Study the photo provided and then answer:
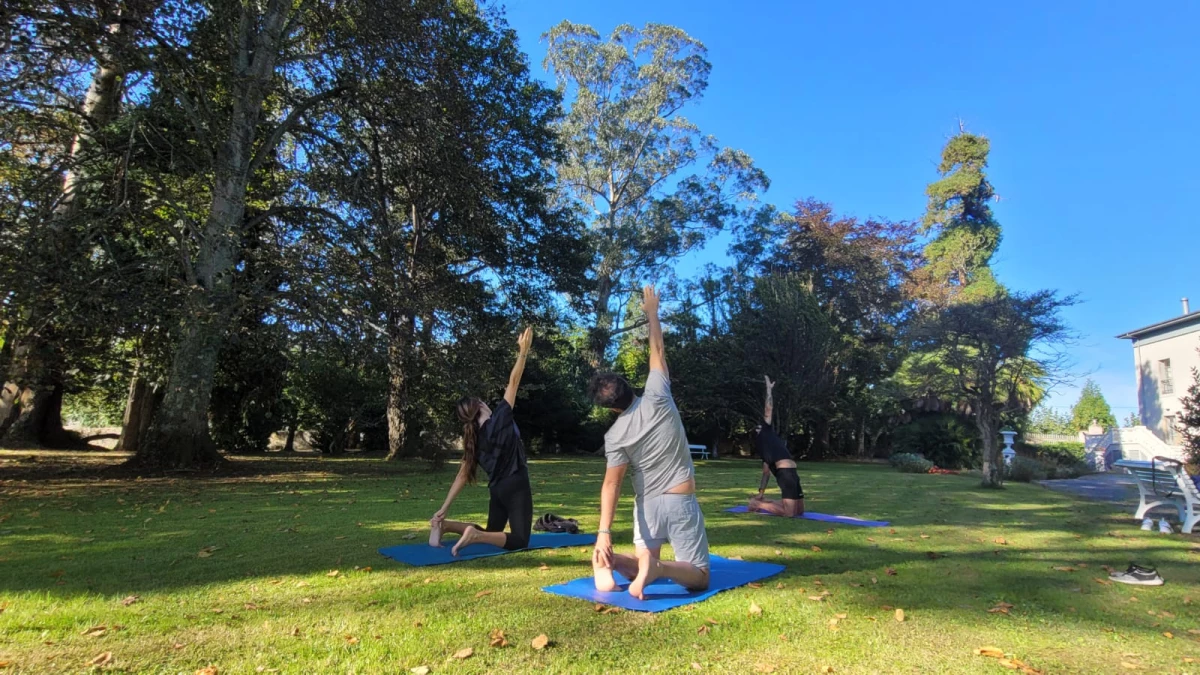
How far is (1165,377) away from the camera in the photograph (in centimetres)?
2770

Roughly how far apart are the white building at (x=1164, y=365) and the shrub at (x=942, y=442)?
6.67 metres

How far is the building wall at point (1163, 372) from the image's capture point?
25.8 m

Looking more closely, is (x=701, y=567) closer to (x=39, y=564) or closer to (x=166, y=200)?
(x=39, y=564)

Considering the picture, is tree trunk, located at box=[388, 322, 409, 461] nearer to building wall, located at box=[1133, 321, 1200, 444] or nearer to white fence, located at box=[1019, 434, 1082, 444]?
building wall, located at box=[1133, 321, 1200, 444]

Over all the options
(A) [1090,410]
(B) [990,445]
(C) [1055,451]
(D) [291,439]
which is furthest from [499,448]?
(A) [1090,410]

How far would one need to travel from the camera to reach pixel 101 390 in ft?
66.1

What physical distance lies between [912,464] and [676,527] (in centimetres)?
2178

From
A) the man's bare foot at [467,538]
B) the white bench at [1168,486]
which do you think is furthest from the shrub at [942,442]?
the man's bare foot at [467,538]

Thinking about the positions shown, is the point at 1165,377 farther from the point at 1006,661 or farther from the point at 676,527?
the point at 676,527

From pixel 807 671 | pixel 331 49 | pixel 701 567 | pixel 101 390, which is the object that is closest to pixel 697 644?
pixel 807 671

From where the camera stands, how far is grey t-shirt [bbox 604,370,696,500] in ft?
13.9

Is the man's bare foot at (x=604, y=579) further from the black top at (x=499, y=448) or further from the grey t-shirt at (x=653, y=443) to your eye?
the black top at (x=499, y=448)

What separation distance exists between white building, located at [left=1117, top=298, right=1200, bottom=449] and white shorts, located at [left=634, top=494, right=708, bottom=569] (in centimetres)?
2900

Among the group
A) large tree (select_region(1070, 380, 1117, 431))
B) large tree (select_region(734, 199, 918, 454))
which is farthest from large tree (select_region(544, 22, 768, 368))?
large tree (select_region(1070, 380, 1117, 431))
